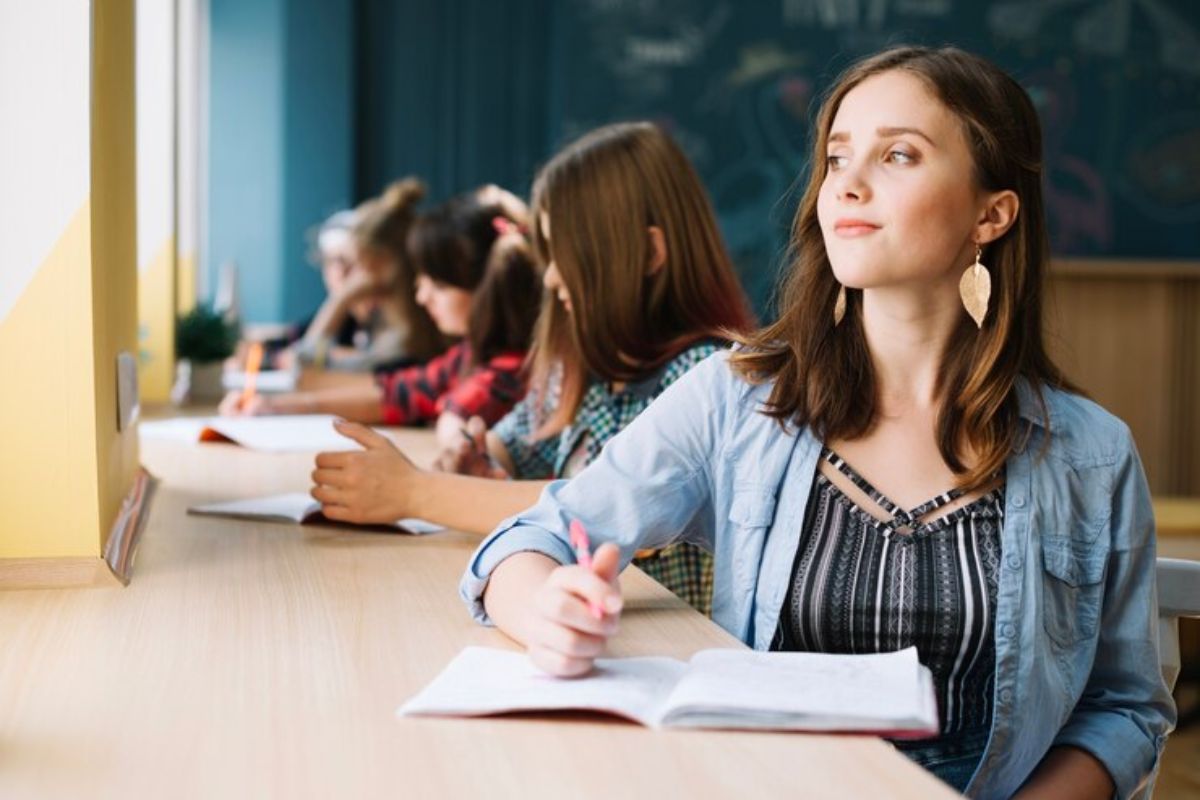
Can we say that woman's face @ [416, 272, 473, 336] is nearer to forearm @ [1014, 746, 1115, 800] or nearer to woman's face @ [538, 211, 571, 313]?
woman's face @ [538, 211, 571, 313]

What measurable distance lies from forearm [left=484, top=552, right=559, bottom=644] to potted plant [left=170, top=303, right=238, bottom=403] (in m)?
2.53

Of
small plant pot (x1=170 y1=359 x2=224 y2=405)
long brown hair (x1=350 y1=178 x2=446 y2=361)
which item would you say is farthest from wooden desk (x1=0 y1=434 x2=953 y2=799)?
long brown hair (x1=350 y1=178 x2=446 y2=361)

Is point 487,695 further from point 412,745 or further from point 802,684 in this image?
point 802,684

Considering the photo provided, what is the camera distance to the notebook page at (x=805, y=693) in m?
0.99

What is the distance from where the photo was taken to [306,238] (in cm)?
645

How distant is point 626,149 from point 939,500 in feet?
2.83

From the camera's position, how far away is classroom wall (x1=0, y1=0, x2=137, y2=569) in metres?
1.40

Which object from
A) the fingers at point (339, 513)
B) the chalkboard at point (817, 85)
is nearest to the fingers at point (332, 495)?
the fingers at point (339, 513)

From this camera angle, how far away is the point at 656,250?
2.11 meters

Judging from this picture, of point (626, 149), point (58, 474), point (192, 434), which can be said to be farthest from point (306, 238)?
point (58, 474)

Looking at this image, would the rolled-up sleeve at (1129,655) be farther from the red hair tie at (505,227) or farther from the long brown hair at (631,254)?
the red hair tie at (505,227)

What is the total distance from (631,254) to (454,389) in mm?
1033

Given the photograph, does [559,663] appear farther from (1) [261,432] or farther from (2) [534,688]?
(1) [261,432]

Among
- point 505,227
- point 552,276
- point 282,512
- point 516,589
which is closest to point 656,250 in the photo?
point 552,276
